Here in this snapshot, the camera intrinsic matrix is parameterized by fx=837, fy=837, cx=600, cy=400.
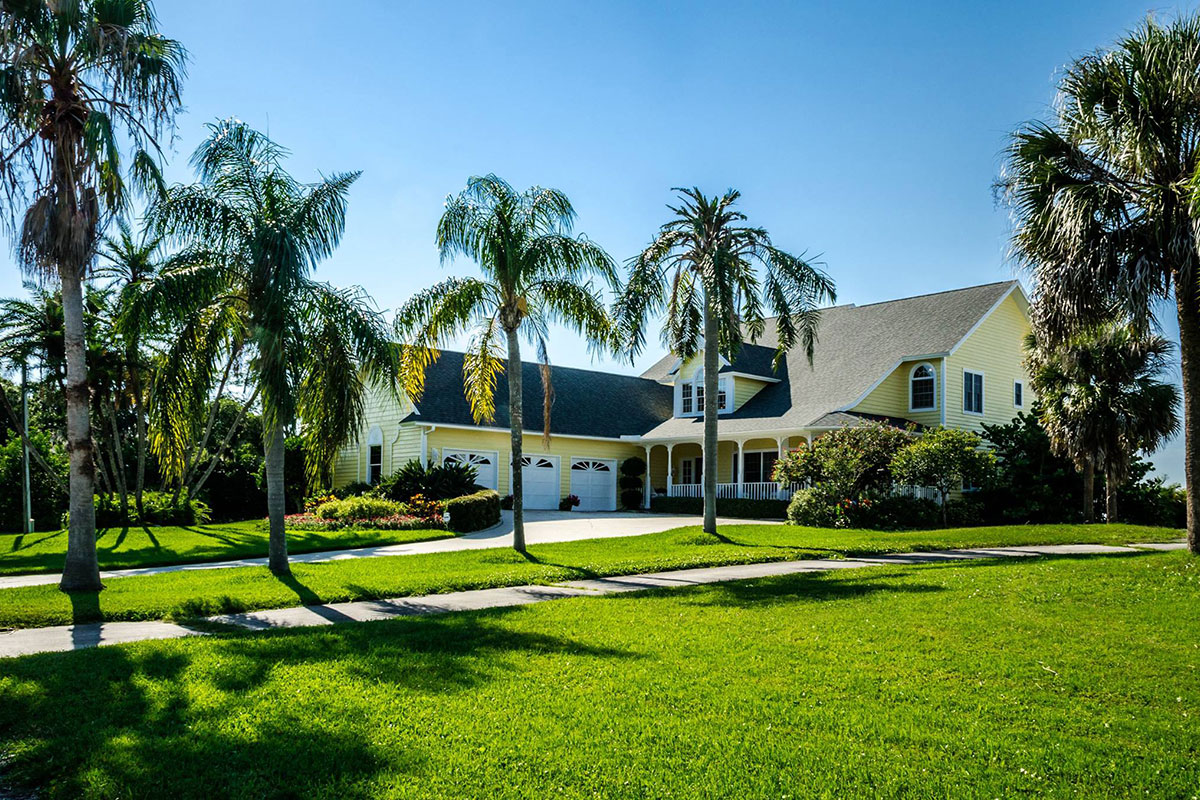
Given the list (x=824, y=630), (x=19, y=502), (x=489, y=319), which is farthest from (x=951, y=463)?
(x=19, y=502)

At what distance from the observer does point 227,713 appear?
579 cm

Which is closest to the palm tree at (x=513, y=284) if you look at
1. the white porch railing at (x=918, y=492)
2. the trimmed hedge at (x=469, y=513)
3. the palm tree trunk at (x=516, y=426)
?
the palm tree trunk at (x=516, y=426)

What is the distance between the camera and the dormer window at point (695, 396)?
3184cm

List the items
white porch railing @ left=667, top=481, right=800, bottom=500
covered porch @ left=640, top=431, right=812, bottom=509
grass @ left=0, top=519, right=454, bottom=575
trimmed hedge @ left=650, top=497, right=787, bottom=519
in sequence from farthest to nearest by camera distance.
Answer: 1. covered porch @ left=640, top=431, right=812, bottom=509
2. white porch railing @ left=667, top=481, right=800, bottom=500
3. trimmed hedge @ left=650, top=497, right=787, bottom=519
4. grass @ left=0, top=519, right=454, bottom=575

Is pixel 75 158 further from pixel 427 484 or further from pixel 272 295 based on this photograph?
pixel 427 484

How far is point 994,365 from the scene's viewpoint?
2991cm

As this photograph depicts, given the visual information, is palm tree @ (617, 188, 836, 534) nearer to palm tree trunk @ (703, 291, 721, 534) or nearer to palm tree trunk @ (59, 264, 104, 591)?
palm tree trunk @ (703, 291, 721, 534)

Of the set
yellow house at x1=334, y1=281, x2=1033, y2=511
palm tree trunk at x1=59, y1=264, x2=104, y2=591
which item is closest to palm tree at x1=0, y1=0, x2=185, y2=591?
palm tree trunk at x1=59, y1=264, x2=104, y2=591

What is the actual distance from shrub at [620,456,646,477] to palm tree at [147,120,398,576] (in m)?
20.0

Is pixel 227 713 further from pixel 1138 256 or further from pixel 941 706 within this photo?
pixel 1138 256

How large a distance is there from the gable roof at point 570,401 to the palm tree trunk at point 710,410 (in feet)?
36.6

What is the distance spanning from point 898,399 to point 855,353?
2.47 m

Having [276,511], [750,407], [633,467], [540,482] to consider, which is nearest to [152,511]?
[540,482]

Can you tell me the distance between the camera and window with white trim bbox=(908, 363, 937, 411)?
28000mm
